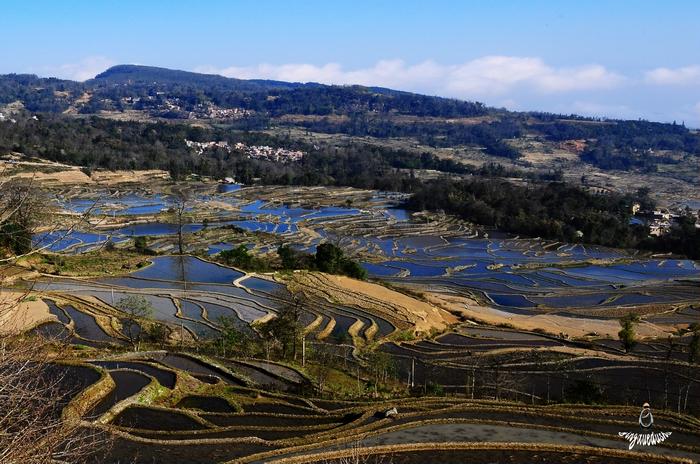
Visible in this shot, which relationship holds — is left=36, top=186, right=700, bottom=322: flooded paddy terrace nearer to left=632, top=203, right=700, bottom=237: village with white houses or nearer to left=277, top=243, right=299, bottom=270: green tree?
left=277, top=243, right=299, bottom=270: green tree

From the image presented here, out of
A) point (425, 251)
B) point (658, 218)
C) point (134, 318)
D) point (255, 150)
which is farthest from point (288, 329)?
point (255, 150)

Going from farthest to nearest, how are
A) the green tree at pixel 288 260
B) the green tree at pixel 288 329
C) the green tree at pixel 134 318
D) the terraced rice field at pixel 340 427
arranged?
the green tree at pixel 288 260 < the green tree at pixel 134 318 < the green tree at pixel 288 329 < the terraced rice field at pixel 340 427

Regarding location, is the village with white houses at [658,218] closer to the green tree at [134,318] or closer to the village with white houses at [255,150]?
the green tree at [134,318]

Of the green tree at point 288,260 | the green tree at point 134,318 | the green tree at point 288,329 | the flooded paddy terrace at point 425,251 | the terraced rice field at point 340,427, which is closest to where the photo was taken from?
the terraced rice field at point 340,427

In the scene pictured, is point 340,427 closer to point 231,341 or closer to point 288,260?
point 231,341

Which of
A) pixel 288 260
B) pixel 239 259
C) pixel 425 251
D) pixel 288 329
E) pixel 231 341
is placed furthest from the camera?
pixel 425 251

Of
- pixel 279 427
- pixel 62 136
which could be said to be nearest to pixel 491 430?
pixel 279 427

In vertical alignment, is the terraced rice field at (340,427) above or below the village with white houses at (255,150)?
below

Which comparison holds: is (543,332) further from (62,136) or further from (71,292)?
(62,136)

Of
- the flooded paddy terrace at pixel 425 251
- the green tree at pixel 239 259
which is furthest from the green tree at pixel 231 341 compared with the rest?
the green tree at pixel 239 259

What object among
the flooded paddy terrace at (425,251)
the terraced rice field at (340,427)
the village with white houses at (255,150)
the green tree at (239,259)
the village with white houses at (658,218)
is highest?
the village with white houses at (255,150)

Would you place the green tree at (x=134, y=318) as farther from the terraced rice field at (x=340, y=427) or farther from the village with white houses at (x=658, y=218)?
the village with white houses at (x=658, y=218)

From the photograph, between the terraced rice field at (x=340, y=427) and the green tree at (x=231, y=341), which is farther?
the green tree at (x=231, y=341)
